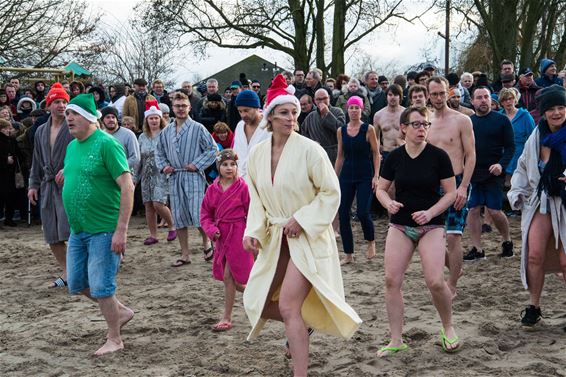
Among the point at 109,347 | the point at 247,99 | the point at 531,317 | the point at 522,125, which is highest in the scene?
Answer: the point at 247,99

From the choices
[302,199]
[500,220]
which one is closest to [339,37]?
[500,220]

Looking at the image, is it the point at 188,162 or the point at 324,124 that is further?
the point at 324,124

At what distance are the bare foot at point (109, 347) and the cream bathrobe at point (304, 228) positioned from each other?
1.43 m

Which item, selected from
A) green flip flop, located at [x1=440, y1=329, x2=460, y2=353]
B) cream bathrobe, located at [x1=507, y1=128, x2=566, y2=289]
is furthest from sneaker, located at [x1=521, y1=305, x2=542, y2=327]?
green flip flop, located at [x1=440, y1=329, x2=460, y2=353]

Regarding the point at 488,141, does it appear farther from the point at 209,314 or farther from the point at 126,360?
the point at 126,360

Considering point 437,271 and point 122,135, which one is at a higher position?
point 122,135

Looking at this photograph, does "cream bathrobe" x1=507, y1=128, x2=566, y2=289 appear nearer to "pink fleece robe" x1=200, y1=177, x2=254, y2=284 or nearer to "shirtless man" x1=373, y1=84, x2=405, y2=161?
"pink fleece robe" x1=200, y1=177, x2=254, y2=284

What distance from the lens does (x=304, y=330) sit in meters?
4.44

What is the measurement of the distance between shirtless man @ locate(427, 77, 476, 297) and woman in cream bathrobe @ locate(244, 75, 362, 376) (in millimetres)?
2137

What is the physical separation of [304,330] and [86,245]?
2.04m

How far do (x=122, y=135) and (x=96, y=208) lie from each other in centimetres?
423

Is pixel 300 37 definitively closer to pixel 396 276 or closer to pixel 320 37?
pixel 320 37

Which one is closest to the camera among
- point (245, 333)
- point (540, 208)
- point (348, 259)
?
point (540, 208)

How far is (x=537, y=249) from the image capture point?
5742mm
